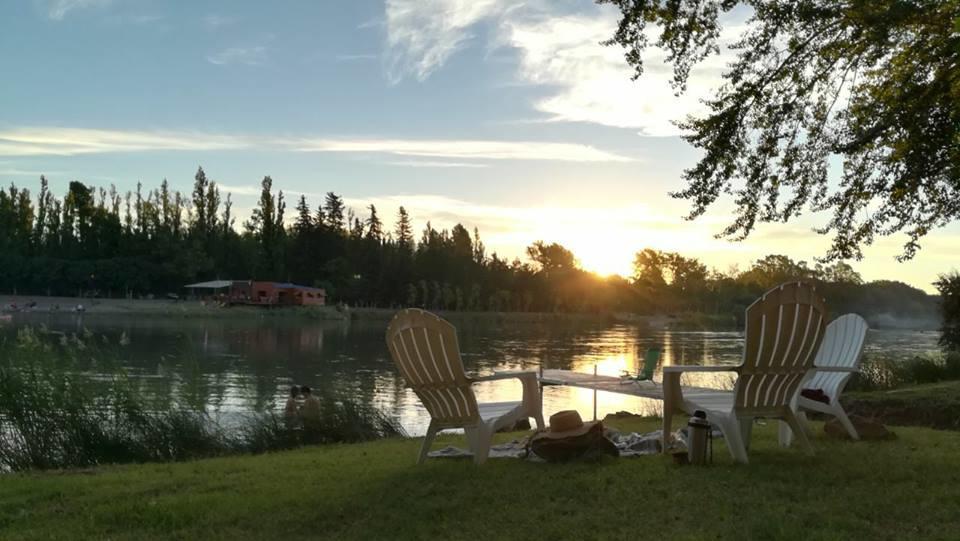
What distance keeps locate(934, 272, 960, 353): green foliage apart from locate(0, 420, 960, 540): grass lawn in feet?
35.7

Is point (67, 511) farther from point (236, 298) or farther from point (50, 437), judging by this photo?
point (236, 298)

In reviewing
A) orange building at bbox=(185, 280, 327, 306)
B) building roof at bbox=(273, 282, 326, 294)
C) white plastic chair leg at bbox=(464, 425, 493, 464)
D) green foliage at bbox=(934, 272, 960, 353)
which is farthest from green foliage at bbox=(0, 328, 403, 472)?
building roof at bbox=(273, 282, 326, 294)

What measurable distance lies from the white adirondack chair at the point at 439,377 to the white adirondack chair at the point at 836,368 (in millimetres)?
2106

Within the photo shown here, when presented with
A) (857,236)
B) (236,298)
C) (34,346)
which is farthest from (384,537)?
(236,298)

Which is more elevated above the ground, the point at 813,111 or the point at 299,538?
the point at 813,111

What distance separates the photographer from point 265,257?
219 ft

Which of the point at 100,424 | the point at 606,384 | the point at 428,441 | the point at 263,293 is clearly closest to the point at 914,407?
the point at 606,384

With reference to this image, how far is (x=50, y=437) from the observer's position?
650 cm

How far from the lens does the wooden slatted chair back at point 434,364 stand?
4973 mm

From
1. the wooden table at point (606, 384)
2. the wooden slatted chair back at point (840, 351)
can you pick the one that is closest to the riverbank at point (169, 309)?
the wooden table at point (606, 384)

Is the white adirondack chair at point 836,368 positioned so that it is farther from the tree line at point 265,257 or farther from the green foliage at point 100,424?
the tree line at point 265,257

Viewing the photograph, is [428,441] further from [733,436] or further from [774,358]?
[774,358]

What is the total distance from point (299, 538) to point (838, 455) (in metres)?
3.33

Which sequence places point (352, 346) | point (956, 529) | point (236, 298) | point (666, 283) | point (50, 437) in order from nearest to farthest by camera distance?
point (956, 529) < point (50, 437) < point (352, 346) < point (236, 298) < point (666, 283)
